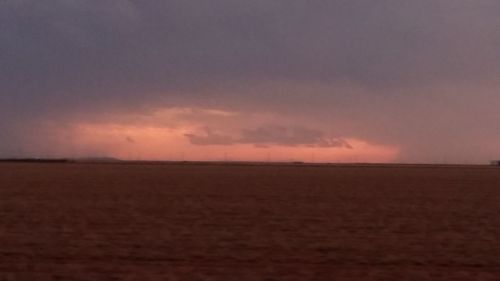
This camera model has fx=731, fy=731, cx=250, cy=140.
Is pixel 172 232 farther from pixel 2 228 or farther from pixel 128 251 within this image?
pixel 2 228

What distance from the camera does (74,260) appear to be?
43.9 ft

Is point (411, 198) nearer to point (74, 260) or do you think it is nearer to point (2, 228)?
point (2, 228)

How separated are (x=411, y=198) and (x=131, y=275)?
2174 cm

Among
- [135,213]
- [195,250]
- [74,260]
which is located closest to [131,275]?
[74,260]

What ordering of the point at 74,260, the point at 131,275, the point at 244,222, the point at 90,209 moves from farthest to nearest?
the point at 90,209, the point at 244,222, the point at 74,260, the point at 131,275

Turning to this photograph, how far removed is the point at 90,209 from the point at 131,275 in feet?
40.8

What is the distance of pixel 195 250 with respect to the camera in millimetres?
14641

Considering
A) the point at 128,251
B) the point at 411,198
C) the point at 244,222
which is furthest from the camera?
the point at 411,198

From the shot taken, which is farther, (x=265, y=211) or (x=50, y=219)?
(x=265, y=211)

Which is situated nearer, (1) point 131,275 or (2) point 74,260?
(1) point 131,275

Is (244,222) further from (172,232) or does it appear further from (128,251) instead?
(128,251)

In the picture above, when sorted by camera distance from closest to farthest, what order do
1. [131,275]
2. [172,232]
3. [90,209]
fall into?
[131,275] → [172,232] → [90,209]

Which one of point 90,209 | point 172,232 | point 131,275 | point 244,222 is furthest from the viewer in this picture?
point 90,209

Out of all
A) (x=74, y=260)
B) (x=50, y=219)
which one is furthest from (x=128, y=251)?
(x=50, y=219)
